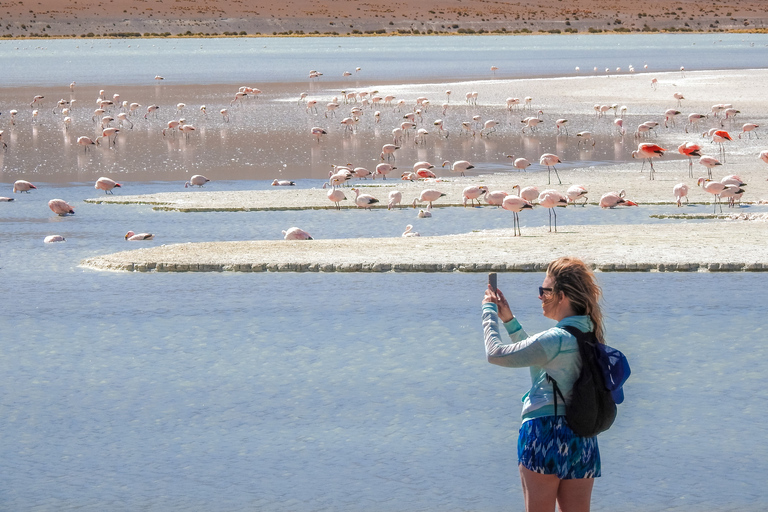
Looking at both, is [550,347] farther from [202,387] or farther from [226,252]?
[226,252]

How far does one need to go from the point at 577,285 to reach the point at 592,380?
1.16ft

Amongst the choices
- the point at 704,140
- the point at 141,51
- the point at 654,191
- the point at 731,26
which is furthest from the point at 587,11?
the point at 654,191

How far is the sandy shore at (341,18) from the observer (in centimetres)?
10400

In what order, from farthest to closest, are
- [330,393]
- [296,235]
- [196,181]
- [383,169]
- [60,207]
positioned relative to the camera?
[383,169]
[196,181]
[60,207]
[296,235]
[330,393]

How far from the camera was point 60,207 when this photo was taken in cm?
1641

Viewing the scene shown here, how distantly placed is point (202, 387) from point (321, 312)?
7.64ft

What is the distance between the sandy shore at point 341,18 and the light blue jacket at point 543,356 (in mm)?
96502

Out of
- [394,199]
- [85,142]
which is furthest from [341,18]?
[394,199]

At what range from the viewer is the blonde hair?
12.8 ft

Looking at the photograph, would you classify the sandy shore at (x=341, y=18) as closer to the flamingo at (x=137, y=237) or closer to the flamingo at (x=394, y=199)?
the flamingo at (x=394, y=199)

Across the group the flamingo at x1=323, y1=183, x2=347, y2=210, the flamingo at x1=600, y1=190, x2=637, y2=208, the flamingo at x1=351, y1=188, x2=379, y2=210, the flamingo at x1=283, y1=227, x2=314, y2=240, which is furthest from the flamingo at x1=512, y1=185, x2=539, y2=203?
the flamingo at x1=283, y1=227, x2=314, y2=240

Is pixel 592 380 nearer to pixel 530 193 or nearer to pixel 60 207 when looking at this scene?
pixel 530 193

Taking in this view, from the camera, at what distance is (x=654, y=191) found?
17406 mm

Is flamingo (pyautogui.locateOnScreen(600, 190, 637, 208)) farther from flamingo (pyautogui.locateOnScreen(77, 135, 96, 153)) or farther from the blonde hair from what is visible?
flamingo (pyautogui.locateOnScreen(77, 135, 96, 153))
